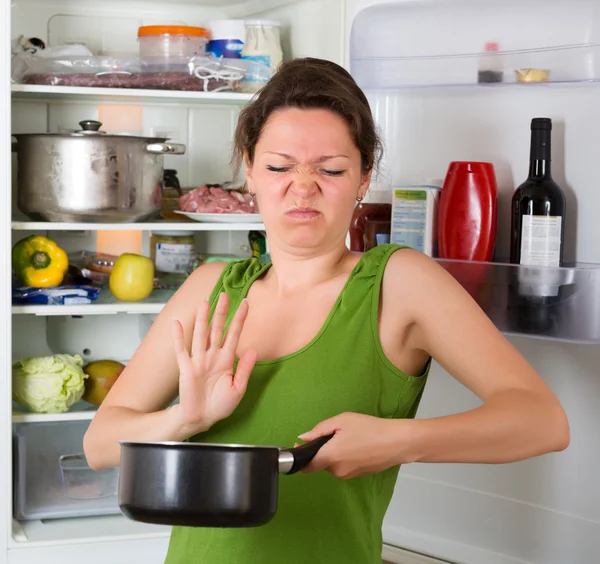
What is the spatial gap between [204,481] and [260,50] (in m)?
1.65

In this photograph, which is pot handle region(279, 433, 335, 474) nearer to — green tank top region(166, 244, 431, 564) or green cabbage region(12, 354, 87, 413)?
green tank top region(166, 244, 431, 564)

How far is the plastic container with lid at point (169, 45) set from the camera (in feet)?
7.14

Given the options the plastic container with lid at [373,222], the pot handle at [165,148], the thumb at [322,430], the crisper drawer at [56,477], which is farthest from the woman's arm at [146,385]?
the crisper drawer at [56,477]

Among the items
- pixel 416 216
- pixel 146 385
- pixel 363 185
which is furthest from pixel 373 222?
pixel 146 385

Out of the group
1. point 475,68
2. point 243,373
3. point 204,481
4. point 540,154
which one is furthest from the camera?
point 475,68

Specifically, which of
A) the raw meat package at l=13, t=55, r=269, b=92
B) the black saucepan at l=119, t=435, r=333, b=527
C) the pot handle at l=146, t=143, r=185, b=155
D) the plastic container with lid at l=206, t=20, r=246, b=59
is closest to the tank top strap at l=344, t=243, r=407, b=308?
the black saucepan at l=119, t=435, r=333, b=527

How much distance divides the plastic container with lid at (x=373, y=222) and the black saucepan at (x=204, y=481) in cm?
111

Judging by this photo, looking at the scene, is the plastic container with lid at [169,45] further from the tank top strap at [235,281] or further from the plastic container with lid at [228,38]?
the tank top strap at [235,281]

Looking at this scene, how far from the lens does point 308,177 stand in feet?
3.27

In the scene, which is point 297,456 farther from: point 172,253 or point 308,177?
point 172,253

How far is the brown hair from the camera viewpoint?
102cm

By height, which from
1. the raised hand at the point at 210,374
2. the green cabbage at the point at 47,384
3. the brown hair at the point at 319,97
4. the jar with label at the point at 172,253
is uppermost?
the brown hair at the point at 319,97

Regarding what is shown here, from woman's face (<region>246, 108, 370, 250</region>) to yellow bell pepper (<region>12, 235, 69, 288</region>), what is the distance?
48.7 inches

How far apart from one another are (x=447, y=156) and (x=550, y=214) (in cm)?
32
